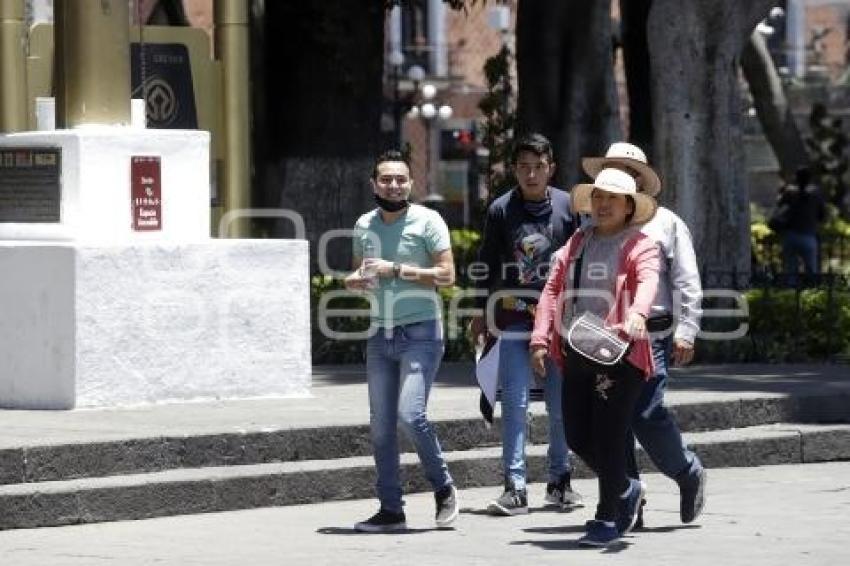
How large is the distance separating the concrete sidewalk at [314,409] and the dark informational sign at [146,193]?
3.65ft

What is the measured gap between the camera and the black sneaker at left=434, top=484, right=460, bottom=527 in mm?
11742

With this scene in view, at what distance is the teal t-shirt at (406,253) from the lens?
1159 cm

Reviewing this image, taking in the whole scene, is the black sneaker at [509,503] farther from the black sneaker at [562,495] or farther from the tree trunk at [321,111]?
the tree trunk at [321,111]

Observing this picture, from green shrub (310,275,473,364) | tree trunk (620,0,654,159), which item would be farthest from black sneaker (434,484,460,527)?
tree trunk (620,0,654,159)

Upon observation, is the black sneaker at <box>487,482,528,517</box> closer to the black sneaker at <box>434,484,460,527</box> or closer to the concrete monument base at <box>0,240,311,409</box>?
the black sneaker at <box>434,484,460,527</box>

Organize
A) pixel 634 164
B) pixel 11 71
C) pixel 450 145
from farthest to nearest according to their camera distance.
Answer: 1. pixel 450 145
2. pixel 11 71
3. pixel 634 164

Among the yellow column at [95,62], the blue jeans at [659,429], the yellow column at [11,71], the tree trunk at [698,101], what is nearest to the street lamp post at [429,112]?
the tree trunk at [698,101]

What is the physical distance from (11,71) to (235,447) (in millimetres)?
4095

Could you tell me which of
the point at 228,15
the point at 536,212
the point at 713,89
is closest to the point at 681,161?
the point at 713,89

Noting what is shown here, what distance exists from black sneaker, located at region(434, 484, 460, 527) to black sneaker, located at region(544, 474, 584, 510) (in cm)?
99

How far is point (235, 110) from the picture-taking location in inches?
683

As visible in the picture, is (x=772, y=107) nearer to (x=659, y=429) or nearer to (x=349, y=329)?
(x=349, y=329)

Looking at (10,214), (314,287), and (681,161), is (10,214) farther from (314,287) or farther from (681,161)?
(681,161)

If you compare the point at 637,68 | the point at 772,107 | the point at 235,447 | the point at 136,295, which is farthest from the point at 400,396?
the point at 772,107
